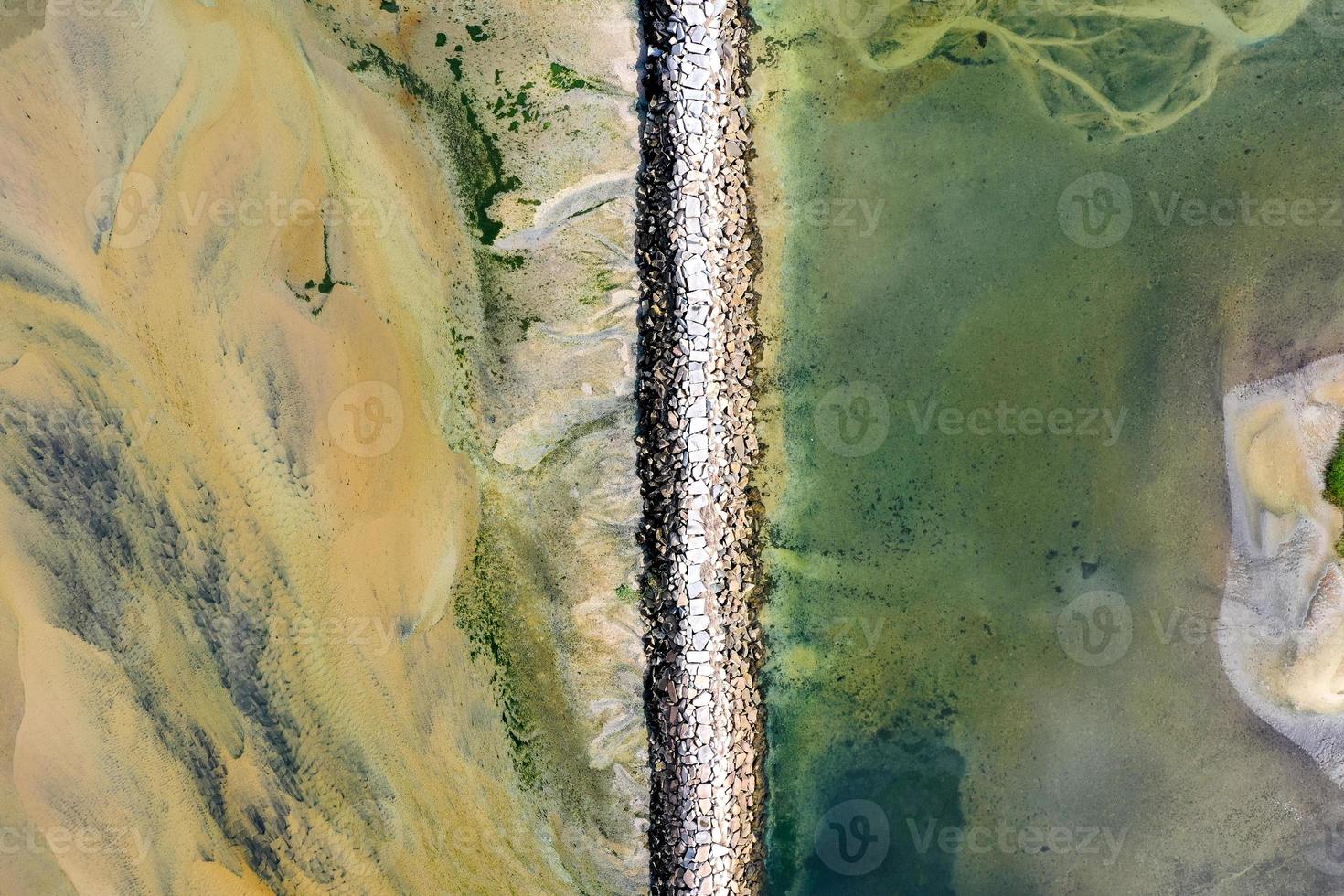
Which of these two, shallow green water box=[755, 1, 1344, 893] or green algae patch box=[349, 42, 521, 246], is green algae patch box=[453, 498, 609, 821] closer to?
shallow green water box=[755, 1, 1344, 893]

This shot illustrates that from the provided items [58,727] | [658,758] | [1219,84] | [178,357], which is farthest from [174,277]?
[1219,84]

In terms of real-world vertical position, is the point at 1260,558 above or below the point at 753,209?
below

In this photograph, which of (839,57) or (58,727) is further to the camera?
(839,57)

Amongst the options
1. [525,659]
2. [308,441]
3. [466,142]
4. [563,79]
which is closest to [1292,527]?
[525,659]

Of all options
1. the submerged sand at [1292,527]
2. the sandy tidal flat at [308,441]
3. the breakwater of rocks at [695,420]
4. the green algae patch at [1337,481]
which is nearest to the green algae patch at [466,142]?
the sandy tidal flat at [308,441]

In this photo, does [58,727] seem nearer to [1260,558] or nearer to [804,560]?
[804,560]

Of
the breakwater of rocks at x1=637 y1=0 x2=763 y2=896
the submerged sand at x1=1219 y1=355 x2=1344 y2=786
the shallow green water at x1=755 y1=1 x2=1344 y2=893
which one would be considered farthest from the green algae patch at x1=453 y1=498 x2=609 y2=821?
the submerged sand at x1=1219 y1=355 x2=1344 y2=786
